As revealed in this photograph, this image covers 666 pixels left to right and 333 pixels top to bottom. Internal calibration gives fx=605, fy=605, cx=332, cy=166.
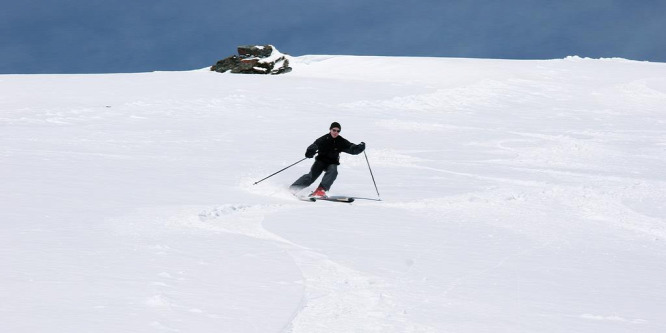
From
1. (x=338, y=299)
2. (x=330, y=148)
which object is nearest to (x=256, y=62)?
(x=330, y=148)

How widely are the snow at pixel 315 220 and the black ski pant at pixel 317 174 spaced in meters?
0.31

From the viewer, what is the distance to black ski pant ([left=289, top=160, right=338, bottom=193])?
1015 centimetres

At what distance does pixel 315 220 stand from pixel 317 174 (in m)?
3.07

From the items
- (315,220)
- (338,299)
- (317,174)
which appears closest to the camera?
(338,299)

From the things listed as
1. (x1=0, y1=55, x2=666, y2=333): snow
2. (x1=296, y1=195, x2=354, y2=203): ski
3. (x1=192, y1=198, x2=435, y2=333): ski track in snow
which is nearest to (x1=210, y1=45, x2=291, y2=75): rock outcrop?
(x1=0, y1=55, x2=666, y2=333): snow

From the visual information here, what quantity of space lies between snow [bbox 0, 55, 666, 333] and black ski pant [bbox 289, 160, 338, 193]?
0.31 metres

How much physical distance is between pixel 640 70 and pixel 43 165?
2995 cm

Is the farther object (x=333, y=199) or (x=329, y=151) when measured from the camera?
(x=329, y=151)

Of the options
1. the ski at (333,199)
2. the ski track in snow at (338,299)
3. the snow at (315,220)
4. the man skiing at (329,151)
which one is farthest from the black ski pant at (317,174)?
the ski track in snow at (338,299)

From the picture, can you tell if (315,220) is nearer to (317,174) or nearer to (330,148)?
(317,174)

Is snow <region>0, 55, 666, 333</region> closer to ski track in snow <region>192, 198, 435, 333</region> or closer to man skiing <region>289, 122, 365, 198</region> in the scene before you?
ski track in snow <region>192, 198, 435, 333</region>

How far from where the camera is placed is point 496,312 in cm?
449

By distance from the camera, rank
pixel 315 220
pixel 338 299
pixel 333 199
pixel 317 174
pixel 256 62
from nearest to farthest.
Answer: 1. pixel 338 299
2. pixel 315 220
3. pixel 333 199
4. pixel 317 174
5. pixel 256 62

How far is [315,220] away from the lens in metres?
7.62
